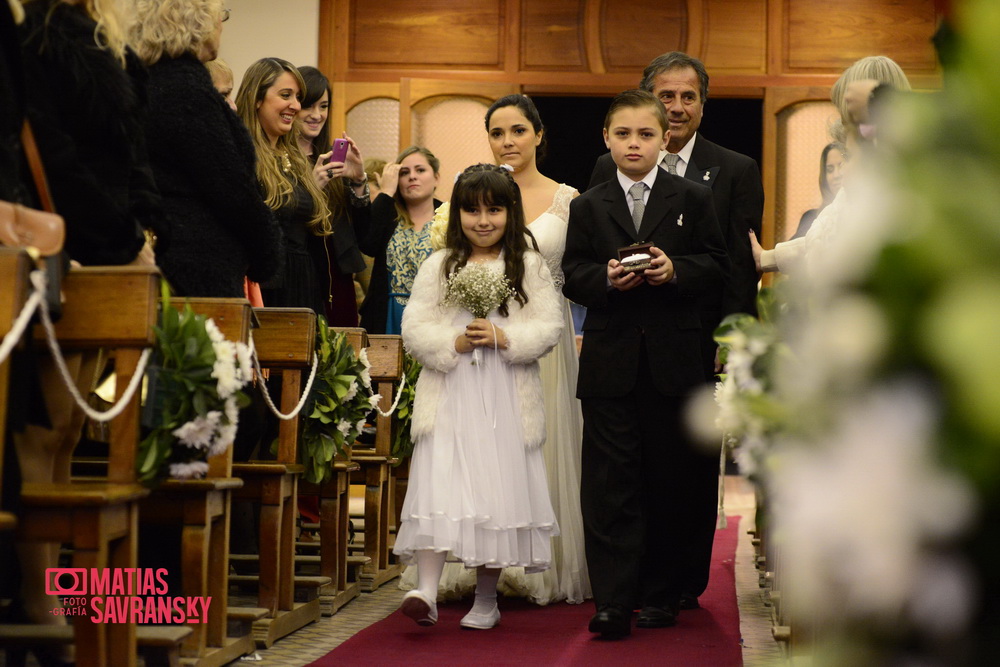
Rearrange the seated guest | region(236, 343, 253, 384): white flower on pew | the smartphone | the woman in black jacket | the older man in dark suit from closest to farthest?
region(236, 343, 253, 384): white flower on pew
the woman in black jacket
the older man in dark suit
the seated guest
the smartphone

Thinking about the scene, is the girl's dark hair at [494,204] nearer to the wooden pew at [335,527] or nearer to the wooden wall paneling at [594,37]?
the wooden pew at [335,527]

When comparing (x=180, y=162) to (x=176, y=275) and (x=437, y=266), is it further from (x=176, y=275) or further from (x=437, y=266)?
(x=437, y=266)

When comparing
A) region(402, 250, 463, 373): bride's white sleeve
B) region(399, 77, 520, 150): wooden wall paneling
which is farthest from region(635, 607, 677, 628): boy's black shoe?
region(399, 77, 520, 150): wooden wall paneling

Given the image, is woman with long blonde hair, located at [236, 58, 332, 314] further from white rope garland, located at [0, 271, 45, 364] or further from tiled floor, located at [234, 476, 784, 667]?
white rope garland, located at [0, 271, 45, 364]

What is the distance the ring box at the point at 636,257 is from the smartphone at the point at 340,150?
187 centimetres

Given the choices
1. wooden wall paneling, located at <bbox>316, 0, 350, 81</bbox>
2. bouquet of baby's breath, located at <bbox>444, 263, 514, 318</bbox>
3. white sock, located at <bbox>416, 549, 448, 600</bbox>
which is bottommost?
white sock, located at <bbox>416, 549, 448, 600</bbox>

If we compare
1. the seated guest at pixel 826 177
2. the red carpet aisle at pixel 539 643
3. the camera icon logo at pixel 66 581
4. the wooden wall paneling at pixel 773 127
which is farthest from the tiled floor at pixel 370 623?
the wooden wall paneling at pixel 773 127

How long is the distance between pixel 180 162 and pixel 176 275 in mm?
349

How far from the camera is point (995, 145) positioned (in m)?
0.53

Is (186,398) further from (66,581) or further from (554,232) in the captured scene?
(554,232)

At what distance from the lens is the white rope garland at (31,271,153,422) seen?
7.79 feet

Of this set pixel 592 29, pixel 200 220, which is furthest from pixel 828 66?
pixel 200 220

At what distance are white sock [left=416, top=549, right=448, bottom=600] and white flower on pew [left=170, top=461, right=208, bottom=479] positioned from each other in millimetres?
1073

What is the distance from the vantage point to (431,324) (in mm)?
4203
